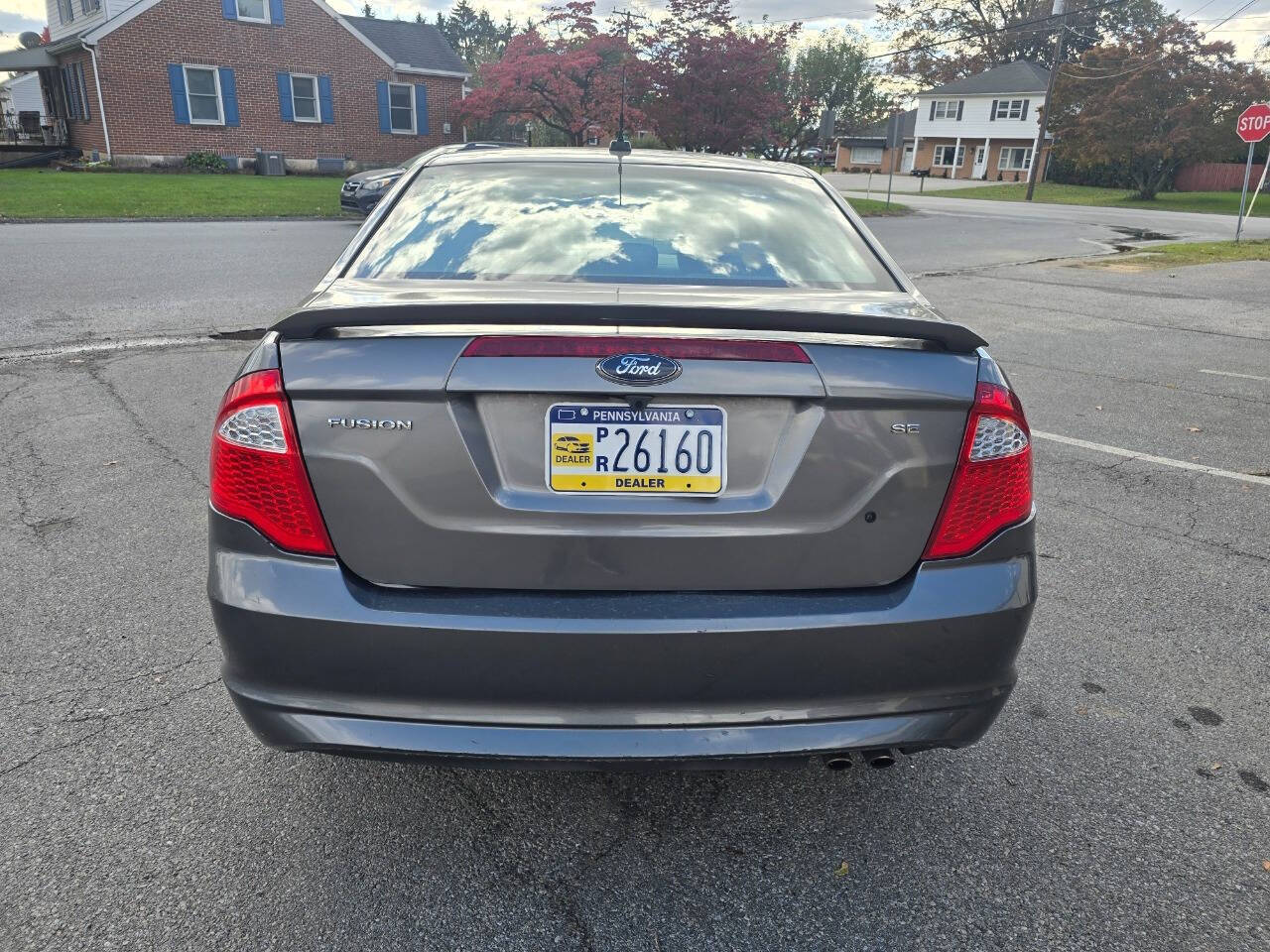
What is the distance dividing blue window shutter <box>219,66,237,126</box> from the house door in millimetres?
50569

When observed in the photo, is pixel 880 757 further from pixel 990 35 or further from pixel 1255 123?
Answer: pixel 990 35

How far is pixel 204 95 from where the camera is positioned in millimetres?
28453

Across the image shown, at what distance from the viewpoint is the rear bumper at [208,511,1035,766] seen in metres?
1.89

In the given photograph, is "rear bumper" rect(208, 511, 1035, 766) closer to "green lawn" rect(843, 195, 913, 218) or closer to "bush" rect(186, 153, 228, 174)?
"green lawn" rect(843, 195, 913, 218)

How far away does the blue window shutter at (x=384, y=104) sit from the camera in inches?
1272

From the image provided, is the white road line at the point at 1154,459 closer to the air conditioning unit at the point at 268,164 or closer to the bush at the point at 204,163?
the bush at the point at 204,163

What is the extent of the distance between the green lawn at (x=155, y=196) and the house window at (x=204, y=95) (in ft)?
10.2

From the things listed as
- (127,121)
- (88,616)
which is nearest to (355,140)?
(127,121)

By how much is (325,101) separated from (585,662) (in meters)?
33.4

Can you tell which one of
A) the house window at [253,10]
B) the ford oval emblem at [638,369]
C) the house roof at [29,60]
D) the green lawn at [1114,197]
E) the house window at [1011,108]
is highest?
the house window at [253,10]

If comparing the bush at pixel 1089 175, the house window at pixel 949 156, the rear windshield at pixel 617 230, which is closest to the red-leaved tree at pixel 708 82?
the rear windshield at pixel 617 230

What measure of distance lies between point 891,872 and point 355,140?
111 ft

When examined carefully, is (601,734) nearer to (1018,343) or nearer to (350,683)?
(350,683)

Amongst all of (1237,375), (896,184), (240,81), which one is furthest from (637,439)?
(896,184)
